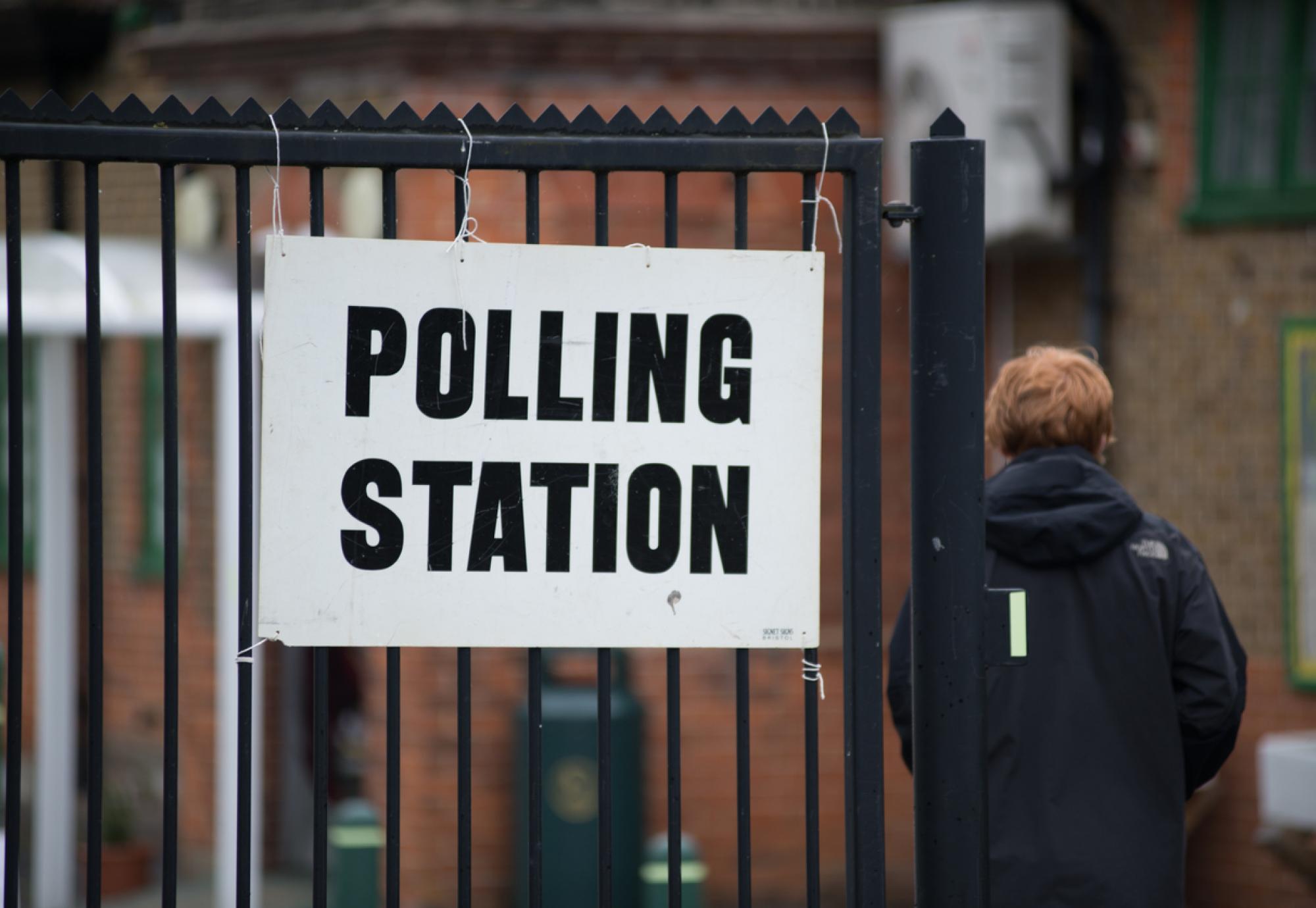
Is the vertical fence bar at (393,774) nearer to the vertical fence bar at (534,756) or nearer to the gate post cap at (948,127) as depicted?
the vertical fence bar at (534,756)

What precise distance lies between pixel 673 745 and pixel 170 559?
908mm

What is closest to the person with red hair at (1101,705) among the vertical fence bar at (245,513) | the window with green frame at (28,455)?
the vertical fence bar at (245,513)

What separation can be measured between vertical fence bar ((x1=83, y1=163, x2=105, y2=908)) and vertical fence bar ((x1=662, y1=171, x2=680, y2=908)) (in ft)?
3.12

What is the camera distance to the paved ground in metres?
7.32

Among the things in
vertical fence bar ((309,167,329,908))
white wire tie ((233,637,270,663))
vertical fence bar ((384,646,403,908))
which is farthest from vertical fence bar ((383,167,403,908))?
white wire tie ((233,637,270,663))

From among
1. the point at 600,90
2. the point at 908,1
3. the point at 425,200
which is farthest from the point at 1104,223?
the point at 425,200

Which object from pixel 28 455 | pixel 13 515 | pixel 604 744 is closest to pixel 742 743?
pixel 604 744

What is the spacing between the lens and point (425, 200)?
7012 millimetres

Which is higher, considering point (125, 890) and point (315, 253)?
point (315, 253)

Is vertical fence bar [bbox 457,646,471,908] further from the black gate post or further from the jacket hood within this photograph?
the jacket hood

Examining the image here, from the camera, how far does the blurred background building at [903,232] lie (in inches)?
260

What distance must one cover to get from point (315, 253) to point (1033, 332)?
548 centimetres

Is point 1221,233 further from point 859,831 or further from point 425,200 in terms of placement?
point 859,831

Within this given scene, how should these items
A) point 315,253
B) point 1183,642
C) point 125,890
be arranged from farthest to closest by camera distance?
1. point 125,890
2. point 1183,642
3. point 315,253
